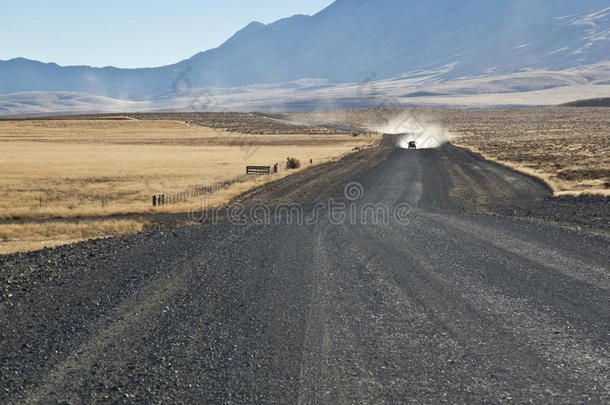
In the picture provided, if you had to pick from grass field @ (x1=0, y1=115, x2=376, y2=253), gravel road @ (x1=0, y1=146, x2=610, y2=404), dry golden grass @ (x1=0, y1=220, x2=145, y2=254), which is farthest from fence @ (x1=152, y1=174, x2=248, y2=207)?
gravel road @ (x1=0, y1=146, x2=610, y2=404)

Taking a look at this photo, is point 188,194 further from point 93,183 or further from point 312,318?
point 312,318

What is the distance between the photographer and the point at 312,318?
30.7ft

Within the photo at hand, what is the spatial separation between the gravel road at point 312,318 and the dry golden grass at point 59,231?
5.09 meters

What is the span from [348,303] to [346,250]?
15.7 feet

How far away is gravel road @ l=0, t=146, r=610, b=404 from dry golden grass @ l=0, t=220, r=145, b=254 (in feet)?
16.7

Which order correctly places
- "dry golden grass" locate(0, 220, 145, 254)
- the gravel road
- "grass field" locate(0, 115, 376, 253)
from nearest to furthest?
the gravel road, "dry golden grass" locate(0, 220, 145, 254), "grass field" locate(0, 115, 376, 253)

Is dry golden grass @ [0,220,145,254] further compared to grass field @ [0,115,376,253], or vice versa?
grass field @ [0,115,376,253]

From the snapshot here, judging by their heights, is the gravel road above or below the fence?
above

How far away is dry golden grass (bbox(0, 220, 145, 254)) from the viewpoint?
20.8 metres

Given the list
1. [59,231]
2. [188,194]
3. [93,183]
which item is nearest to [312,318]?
[59,231]

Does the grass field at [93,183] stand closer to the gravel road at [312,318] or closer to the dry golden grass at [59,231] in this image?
the dry golden grass at [59,231]

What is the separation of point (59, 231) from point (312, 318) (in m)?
17.4

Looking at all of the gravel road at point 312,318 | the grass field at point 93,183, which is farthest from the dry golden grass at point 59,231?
the gravel road at point 312,318

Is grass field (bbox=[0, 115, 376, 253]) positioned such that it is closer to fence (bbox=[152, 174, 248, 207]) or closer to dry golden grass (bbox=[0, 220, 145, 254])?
dry golden grass (bbox=[0, 220, 145, 254])
